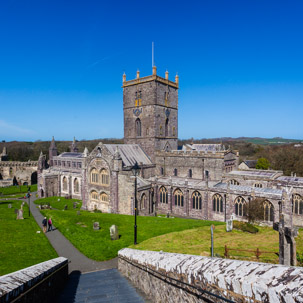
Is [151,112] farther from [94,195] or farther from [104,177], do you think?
[94,195]

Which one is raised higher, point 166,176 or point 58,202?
point 166,176

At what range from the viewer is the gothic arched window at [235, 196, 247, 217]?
85.9 feet

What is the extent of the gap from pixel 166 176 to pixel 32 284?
106 feet

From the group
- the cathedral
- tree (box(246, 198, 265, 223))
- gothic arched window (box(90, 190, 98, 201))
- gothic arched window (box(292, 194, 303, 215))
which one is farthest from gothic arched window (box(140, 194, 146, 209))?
gothic arched window (box(292, 194, 303, 215))

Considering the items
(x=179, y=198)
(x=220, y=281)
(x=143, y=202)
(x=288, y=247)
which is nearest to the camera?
(x=220, y=281)

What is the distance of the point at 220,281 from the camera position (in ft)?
11.6

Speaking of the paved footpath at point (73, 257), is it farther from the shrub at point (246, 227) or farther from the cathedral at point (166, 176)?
the shrub at point (246, 227)

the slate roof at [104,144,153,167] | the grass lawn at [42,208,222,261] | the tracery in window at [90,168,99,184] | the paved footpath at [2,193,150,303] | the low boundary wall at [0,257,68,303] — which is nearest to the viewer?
the low boundary wall at [0,257,68,303]

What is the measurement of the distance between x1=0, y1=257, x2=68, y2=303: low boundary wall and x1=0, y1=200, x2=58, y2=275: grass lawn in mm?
6124

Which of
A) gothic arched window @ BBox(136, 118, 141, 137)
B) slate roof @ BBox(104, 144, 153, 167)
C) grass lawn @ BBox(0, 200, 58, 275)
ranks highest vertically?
gothic arched window @ BBox(136, 118, 141, 137)

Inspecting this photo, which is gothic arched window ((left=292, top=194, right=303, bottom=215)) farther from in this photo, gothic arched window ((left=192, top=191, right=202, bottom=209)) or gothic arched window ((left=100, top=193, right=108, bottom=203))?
gothic arched window ((left=100, top=193, right=108, bottom=203))

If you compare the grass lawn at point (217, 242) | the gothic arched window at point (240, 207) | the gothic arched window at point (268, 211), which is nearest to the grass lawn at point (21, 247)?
the grass lawn at point (217, 242)

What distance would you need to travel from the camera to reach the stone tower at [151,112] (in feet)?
122

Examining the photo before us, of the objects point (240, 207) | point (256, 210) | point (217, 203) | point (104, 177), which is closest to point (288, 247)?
point (256, 210)
